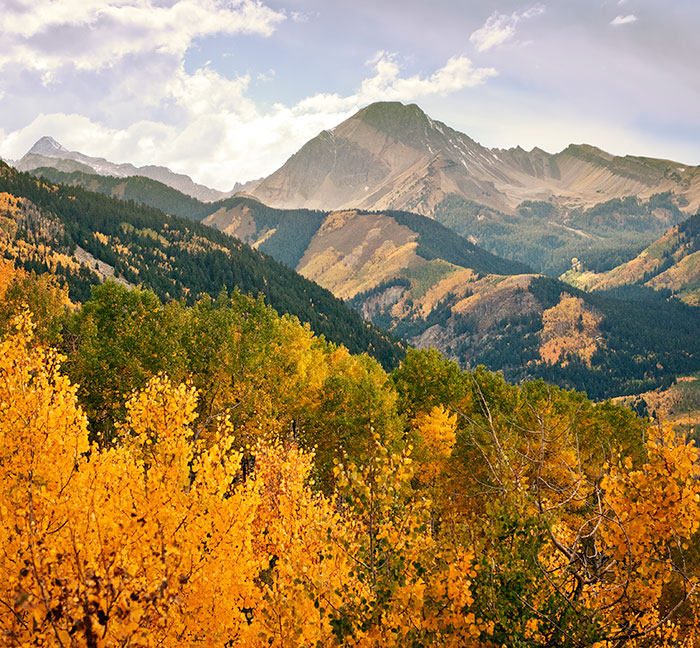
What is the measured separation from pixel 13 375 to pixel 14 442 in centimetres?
208

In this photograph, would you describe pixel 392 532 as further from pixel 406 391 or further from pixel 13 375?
pixel 406 391

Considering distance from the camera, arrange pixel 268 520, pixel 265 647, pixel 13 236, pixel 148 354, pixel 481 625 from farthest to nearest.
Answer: pixel 13 236
pixel 148 354
pixel 268 520
pixel 265 647
pixel 481 625

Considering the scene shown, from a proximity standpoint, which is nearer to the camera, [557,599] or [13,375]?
[557,599]

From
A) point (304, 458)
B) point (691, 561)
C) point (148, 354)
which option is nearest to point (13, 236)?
point (148, 354)

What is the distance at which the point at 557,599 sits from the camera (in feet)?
33.3

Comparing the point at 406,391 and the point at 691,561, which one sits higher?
the point at 406,391

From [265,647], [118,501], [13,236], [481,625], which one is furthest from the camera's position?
[13,236]

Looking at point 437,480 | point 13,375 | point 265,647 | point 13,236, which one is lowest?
point 437,480

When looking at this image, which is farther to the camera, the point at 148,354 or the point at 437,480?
the point at 437,480

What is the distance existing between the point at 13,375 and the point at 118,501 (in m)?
5.12

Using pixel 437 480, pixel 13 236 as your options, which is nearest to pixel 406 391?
pixel 437 480

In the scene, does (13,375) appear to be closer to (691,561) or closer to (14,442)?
(14,442)

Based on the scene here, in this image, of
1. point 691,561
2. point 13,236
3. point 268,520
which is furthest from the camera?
point 13,236

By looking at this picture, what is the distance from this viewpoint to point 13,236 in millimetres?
183625
